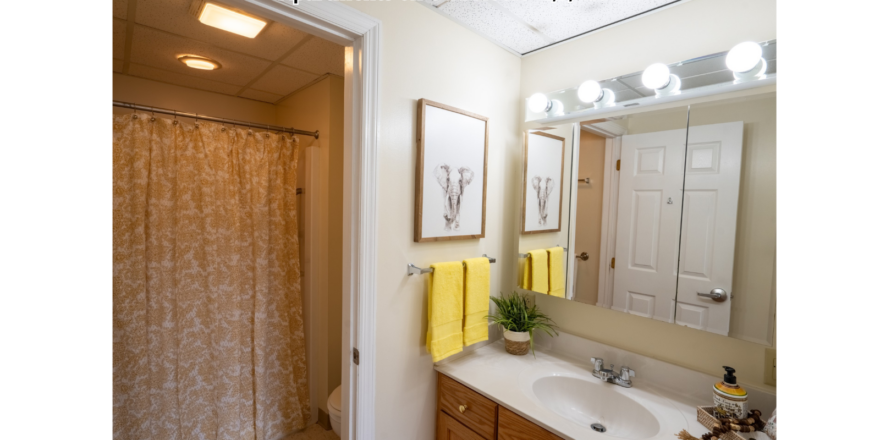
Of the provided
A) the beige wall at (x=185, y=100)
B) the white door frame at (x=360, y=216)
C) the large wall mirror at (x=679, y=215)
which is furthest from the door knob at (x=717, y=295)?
the beige wall at (x=185, y=100)

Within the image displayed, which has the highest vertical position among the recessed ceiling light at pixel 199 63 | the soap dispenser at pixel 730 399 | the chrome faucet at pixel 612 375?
the recessed ceiling light at pixel 199 63

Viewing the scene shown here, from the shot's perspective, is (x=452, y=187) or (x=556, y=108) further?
(x=556, y=108)

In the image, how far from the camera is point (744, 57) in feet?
3.81

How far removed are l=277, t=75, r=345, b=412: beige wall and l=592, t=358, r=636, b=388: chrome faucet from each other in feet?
4.84

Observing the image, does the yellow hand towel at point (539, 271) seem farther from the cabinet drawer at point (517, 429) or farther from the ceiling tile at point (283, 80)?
the ceiling tile at point (283, 80)

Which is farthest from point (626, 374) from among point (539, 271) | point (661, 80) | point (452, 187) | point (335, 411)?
point (335, 411)

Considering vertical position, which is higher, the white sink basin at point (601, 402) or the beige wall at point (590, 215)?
the beige wall at point (590, 215)

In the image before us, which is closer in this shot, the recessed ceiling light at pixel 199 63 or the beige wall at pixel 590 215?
the beige wall at pixel 590 215

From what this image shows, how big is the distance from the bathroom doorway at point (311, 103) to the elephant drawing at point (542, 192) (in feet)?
2.68

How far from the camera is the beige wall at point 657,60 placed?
3.93 feet

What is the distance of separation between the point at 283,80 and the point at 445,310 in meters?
1.71

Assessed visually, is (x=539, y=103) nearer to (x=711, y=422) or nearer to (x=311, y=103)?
(x=711, y=422)

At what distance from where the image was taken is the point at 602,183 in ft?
4.98
